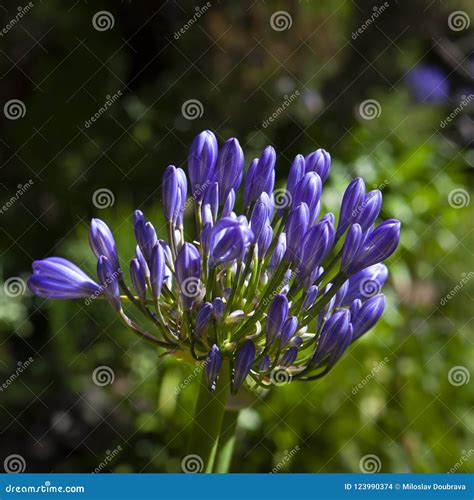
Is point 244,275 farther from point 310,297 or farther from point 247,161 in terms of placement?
point 247,161

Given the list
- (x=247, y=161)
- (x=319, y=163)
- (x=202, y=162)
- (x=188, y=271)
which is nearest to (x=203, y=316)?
(x=188, y=271)

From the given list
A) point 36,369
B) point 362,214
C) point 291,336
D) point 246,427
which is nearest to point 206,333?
point 291,336

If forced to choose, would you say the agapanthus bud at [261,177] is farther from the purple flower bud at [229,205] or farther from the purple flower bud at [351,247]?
the purple flower bud at [351,247]

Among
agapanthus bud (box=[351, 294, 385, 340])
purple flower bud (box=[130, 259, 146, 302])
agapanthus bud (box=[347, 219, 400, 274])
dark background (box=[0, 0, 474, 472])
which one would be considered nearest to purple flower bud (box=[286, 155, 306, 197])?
agapanthus bud (box=[347, 219, 400, 274])

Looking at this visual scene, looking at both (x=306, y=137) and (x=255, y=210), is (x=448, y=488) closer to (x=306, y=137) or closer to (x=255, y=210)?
(x=255, y=210)

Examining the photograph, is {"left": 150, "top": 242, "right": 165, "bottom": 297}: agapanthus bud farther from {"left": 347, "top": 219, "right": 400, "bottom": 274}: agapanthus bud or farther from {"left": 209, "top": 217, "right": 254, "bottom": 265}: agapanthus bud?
{"left": 347, "top": 219, "right": 400, "bottom": 274}: agapanthus bud

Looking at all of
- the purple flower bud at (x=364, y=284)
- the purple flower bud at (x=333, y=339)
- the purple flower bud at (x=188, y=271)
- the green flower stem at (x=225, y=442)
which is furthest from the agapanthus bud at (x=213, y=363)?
the purple flower bud at (x=364, y=284)
